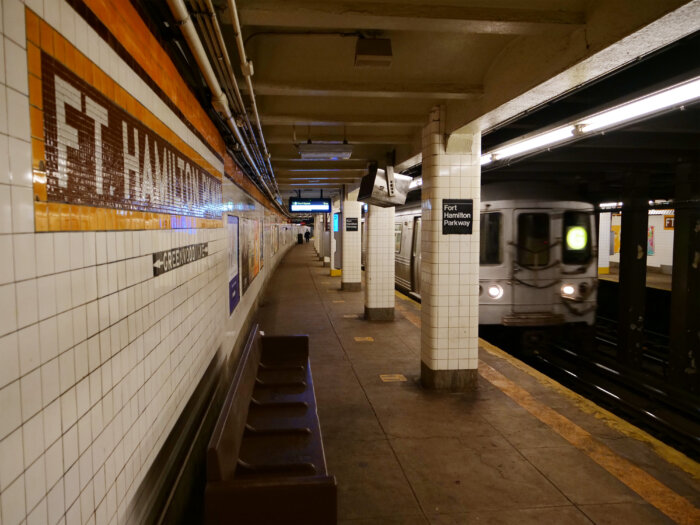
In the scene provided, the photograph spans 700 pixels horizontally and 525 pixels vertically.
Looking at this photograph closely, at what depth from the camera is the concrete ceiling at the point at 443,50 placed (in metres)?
3.09

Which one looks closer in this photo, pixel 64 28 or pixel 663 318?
pixel 64 28

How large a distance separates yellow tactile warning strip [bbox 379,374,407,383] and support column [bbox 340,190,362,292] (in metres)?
8.08

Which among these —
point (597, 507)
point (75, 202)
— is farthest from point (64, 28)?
point (597, 507)

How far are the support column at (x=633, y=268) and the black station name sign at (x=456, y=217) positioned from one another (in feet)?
14.3

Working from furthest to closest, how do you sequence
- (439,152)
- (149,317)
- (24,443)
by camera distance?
(439,152)
(149,317)
(24,443)

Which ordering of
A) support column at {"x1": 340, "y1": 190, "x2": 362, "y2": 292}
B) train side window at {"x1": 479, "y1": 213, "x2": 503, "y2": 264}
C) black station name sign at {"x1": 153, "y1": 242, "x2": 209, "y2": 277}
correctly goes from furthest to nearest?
1. support column at {"x1": 340, "y1": 190, "x2": 362, "y2": 292}
2. train side window at {"x1": 479, "y1": 213, "x2": 503, "y2": 264}
3. black station name sign at {"x1": 153, "y1": 242, "x2": 209, "y2": 277}

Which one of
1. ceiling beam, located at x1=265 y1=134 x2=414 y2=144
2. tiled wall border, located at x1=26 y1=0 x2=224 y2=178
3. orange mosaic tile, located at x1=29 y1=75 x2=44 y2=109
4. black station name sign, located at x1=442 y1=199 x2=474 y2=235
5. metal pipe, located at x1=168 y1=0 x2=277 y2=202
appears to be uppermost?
ceiling beam, located at x1=265 y1=134 x2=414 y2=144

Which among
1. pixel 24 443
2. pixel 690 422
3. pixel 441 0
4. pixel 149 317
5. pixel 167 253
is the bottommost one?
pixel 690 422

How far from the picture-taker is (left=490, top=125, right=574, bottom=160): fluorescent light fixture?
17.1 ft

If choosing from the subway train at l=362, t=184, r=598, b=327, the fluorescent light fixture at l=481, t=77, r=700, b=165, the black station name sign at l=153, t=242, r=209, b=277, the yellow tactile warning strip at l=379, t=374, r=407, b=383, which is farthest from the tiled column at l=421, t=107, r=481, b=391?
the black station name sign at l=153, t=242, r=209, b=277

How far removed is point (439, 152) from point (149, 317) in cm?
413

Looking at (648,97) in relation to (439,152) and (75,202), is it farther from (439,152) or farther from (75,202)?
(75,202)

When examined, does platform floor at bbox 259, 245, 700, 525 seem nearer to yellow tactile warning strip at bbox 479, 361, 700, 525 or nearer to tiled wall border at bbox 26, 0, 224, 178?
yellow tactile warning strip at bbox 479, 361, 700, 525

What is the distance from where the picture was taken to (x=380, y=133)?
7.12 m
